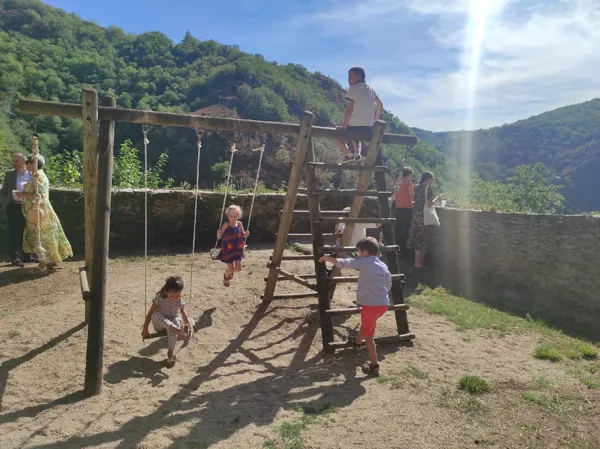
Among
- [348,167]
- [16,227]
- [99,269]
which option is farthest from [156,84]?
[99,269]

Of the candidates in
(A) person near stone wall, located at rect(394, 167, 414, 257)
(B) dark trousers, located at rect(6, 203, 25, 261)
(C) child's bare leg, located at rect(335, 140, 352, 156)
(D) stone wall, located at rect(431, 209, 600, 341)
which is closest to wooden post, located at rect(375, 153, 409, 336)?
(C) child's bare leg, located at rect(335, 140, 352, 156)

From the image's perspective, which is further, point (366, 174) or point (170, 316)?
point (366, 174)

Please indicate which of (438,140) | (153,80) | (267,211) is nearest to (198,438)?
(267,211)

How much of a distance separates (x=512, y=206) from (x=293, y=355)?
6.57 m

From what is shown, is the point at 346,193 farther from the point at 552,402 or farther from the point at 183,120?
the point at 552,402

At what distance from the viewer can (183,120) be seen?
4.47 metres

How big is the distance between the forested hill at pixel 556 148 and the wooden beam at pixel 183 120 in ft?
108

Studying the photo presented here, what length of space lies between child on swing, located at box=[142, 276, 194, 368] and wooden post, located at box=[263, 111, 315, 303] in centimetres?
167

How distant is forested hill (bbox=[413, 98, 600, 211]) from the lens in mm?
Answer: 34625

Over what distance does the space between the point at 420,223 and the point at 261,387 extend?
5510 millimetres

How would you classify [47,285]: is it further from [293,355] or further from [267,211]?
[267,211]

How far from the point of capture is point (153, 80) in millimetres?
55094

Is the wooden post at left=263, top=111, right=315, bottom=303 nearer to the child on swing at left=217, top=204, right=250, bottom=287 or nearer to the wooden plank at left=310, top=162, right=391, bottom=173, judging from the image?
the wooden plank at left=310, top=162, right=391, bottom=173

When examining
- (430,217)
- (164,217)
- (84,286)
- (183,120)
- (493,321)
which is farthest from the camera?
(164,217)
